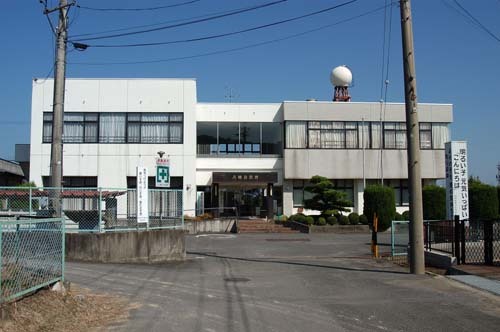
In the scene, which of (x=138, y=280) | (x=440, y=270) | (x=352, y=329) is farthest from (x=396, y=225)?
(x=352, y=329)

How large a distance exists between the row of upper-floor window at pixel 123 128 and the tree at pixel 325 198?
979 centimetres

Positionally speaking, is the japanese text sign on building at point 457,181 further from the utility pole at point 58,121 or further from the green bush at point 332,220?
the utility pole at point 58,121

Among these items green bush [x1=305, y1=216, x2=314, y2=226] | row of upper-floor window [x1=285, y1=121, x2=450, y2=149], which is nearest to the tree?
green bush [x1=305, y1=216, x2=314, y2=226]

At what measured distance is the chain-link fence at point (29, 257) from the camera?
7.42 m

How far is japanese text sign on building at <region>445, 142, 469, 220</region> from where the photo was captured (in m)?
21.5

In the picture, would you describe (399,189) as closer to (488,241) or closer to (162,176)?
(162,176)

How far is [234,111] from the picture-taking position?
39.2m

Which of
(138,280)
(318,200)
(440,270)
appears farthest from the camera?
(318,200)

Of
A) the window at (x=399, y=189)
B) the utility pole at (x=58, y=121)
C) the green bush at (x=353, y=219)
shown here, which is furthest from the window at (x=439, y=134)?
the utility pole at (x=58, y=121)

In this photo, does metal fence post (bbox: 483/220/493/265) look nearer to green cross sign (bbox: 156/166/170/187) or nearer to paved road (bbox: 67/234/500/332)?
paved road (bbox: 67/234/500/332)

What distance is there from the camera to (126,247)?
16344mm

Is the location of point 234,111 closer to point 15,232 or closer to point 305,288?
point 305,288

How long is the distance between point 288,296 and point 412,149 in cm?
593

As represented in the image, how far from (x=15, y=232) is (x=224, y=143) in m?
37.2
